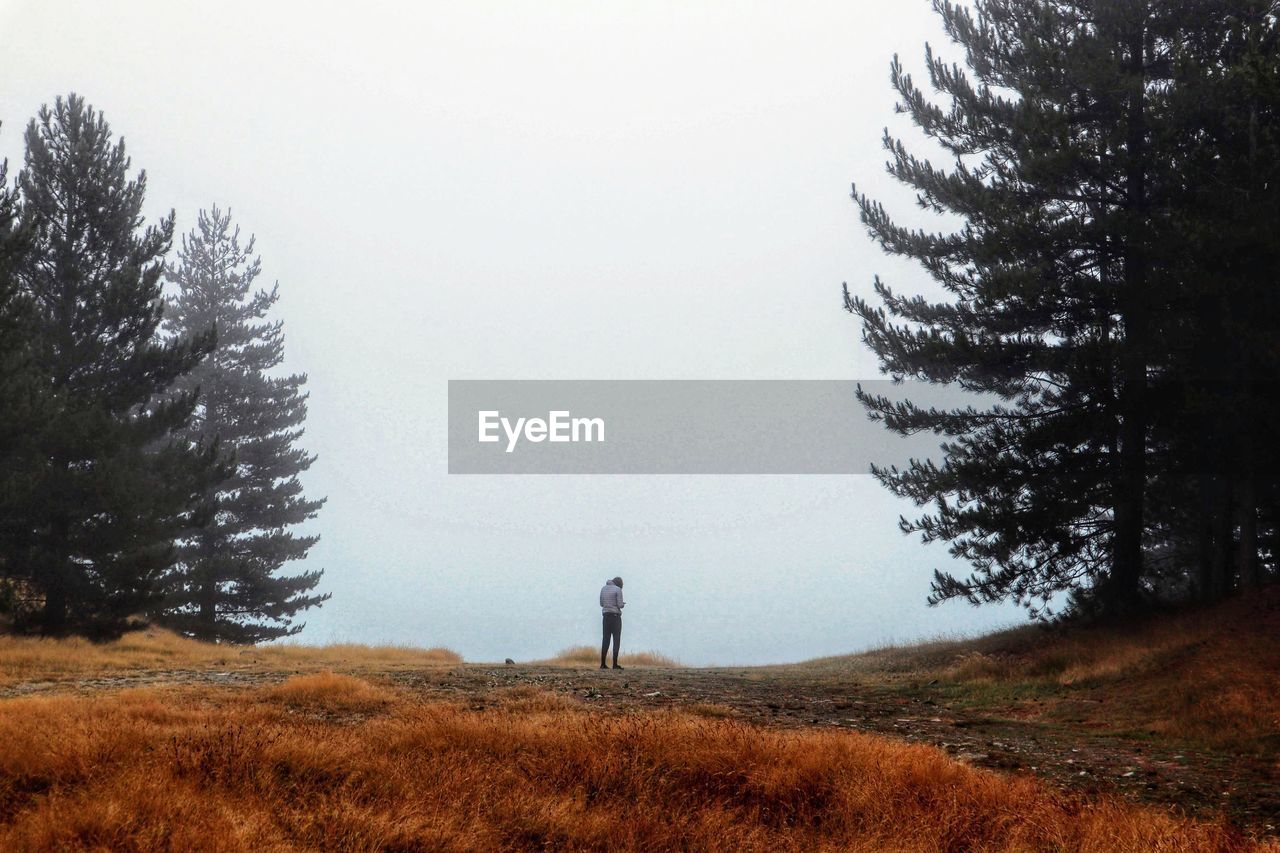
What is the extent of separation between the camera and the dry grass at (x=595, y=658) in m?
27.3

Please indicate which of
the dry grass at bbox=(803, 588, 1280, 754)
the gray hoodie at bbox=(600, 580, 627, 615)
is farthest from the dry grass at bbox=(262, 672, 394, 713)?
the gray hoodie at bbox=(600, 580, 627, 615)

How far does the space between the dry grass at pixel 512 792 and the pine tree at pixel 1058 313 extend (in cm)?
1200

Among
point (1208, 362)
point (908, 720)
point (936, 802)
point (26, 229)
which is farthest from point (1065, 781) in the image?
point (26, 229)

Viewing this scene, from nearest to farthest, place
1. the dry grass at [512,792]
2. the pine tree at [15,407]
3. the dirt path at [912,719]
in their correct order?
the dry grass at [512,792]
the dirt path at [912,719]
the pine tree at [15,407]

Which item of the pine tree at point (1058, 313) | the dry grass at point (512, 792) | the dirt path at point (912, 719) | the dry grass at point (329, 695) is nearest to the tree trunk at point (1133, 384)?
the pine tree at point (1058, 313)

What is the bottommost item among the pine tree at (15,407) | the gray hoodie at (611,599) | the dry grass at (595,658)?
the dry grass at (595,658)

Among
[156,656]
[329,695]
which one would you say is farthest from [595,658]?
[329,695]

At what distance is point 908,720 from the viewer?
1191 cm

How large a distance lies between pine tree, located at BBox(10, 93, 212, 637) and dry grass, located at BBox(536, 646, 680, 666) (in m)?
11.6

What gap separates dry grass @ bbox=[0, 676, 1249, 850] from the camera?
5.57 m

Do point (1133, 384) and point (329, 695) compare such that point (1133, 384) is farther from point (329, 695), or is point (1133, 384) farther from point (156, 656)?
point (156, 656)

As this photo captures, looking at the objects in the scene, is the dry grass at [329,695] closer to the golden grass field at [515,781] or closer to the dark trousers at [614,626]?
the golden grass field at [515,781]

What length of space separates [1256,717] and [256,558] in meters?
34.3

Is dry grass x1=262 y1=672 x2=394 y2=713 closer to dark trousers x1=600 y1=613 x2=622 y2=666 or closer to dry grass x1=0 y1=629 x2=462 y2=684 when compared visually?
dry grass x1=0 y1=629 x2=462 y2=684
